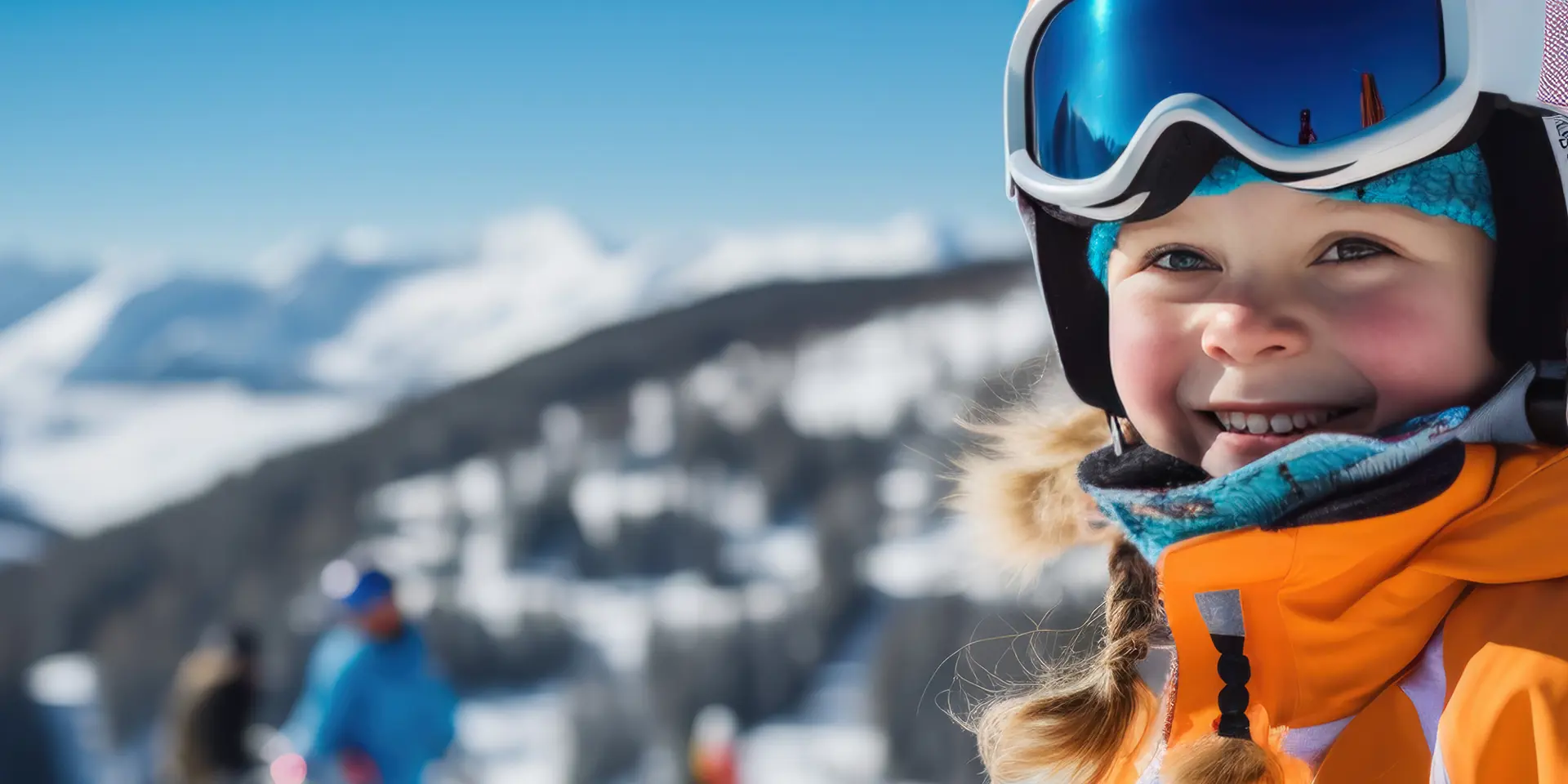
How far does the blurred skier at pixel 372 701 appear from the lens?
3908mm

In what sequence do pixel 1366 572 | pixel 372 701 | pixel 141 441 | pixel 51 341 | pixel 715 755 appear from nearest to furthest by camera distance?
pixel 1366 572 → pixel 372 701 → pixel 715 755 → pixel 141 441 → pixel 51 341

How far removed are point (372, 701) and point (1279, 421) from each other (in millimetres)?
3616

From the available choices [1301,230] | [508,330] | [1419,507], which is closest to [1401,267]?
[1301,230]

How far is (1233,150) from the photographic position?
0.99 metres

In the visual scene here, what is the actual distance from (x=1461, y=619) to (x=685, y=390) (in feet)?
186

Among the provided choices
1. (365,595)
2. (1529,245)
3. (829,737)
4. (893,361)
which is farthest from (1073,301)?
(893,361)

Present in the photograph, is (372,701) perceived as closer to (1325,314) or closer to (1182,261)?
(1182,261)

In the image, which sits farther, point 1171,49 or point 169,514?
point 169,514

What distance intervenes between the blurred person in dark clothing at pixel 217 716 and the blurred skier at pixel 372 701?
0.54m

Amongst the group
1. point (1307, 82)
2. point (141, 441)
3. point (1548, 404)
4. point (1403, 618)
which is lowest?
point (1403, 618)

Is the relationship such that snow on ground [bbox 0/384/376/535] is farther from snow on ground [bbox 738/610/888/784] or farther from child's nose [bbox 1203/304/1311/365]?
child's nose [bbox 1203/304/1311/365]

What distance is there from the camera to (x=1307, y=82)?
3.26 ft

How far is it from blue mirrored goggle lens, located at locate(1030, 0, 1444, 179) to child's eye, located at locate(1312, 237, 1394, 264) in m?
0.09

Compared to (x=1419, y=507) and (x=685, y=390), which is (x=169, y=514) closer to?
(x=685, y=390)
